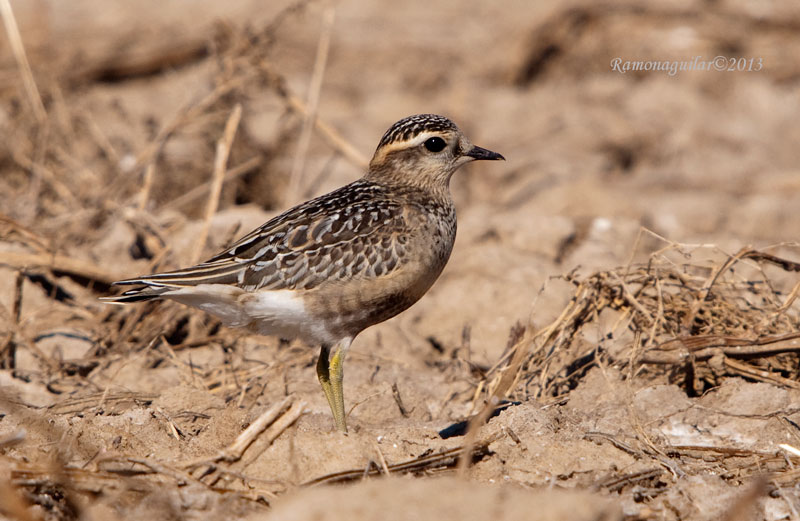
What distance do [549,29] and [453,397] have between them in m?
7.21

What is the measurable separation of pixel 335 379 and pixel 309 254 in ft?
2.42

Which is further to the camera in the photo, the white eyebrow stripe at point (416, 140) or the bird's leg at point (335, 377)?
the white eyebrow stripe at point (416, 140)

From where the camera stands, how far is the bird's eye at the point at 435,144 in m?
5.59

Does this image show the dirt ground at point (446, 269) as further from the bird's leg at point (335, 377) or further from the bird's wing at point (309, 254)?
the bird's wing at point (309, 254)

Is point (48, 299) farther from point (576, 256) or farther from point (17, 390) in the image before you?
point (576, 256)

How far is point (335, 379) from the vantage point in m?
5.15

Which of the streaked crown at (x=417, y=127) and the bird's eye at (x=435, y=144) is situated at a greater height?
the streaked crown at (x=417, y=127)

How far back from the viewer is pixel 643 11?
38.2 ft

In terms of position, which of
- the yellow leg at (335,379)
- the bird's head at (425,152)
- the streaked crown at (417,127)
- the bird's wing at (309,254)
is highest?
the streaked crown at (417,127)

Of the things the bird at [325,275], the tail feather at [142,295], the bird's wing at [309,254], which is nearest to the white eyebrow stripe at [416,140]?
the bird at [325,275]

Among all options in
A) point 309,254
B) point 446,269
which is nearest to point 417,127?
point 309,254

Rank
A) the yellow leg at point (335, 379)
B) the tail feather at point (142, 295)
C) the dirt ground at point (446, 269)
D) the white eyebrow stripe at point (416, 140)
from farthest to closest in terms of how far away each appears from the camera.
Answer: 1. the white eyebrow stripe at point (416, 140)
2. the yellow leg at point (335, 379)
3. the tail feather at point (142, 295)
4. the dirt ground at point (446, 269)

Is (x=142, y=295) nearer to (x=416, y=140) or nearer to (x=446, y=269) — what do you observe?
(x=416, y=140)

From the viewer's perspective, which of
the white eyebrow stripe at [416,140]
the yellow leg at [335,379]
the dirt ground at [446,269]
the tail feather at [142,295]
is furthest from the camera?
the white eyebrow stripe at [416,140]
